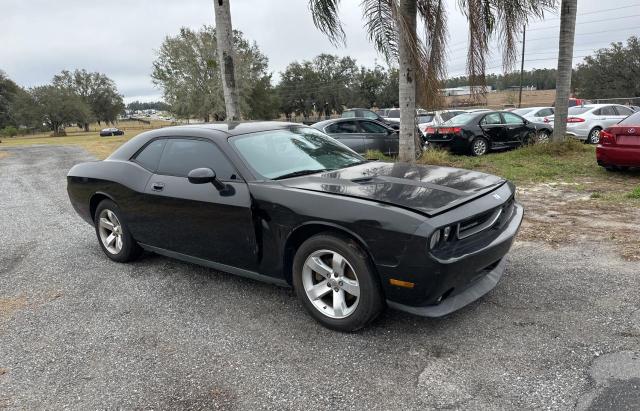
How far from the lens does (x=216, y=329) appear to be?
11.2 ft

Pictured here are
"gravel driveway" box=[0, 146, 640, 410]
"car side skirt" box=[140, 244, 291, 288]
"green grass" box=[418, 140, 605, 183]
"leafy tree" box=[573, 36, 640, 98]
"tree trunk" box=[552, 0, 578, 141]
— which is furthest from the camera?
"leafy tree" box=[573, 36, 640, 98]

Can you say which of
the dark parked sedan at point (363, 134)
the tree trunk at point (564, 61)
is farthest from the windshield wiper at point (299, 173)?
the tree trunk at point (564, 61)

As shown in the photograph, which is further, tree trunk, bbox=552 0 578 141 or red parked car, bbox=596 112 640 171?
tree trunk, bbox=552 0 578 141

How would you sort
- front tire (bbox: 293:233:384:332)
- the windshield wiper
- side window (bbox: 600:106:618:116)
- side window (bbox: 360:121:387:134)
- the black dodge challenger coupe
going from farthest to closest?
side window (bbox: 600:106:618:116)
side window (bbox: 360:121:387:134)
the windshield wiper
front tire (bbox: 293:233:384:332)
the black dodge challenger coupe

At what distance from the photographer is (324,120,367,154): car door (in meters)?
11.4

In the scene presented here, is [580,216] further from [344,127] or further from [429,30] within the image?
[344,127]

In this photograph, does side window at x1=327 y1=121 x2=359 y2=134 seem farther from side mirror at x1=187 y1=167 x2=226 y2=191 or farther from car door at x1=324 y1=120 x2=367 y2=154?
side mirror at x1=187 y1=167 x2=226 y2=191

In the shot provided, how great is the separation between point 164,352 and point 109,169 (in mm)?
2554

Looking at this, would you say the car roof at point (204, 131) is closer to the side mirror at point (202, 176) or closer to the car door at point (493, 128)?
the side mirror at point (202, 176)

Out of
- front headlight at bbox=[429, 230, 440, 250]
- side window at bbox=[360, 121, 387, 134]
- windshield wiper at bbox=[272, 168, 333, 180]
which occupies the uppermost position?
windshield wiper at bbox=[272, 168, 333, 180]

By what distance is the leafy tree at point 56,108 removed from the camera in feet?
212

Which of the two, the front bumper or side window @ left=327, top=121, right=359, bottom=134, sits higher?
side window @ left=327, top=121, right=359, bottom=134

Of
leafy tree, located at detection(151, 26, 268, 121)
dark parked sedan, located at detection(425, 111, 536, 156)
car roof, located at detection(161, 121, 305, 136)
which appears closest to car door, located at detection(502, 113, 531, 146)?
dark parked sedan, located at detection(425, 111, 536, 156)

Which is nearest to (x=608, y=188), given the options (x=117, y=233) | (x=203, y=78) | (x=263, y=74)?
(x=117, y=233)
